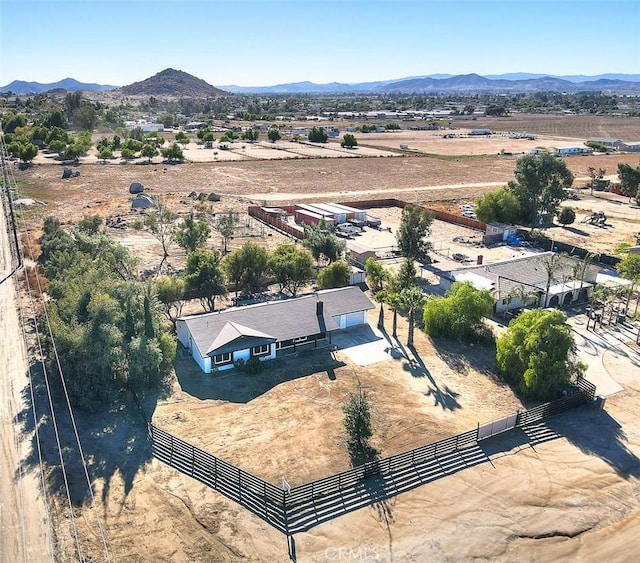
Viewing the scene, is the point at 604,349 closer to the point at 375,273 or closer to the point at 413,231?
the point at 375,273

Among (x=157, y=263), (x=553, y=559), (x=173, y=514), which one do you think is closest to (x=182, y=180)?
(x=157, y=263)

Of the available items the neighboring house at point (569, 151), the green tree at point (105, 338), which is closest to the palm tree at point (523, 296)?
the green tree at point (105, 338)

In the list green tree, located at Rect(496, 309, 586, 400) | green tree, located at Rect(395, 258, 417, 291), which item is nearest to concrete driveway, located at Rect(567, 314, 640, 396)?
green tree, located at Rect(496, 309, 586, 400)

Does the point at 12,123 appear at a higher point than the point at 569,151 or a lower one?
higher

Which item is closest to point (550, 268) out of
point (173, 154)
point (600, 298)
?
point (600, 298)

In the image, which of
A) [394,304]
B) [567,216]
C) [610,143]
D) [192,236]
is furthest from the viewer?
[610,143]

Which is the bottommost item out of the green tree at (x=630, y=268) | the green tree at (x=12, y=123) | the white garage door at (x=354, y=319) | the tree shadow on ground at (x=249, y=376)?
the tree shadow on ground at (x=249, y=376)

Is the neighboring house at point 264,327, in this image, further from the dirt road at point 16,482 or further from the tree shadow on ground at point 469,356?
the dirt road at point 16,482
